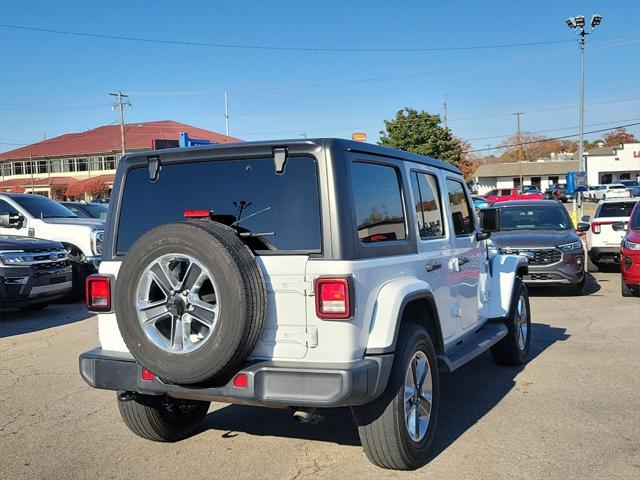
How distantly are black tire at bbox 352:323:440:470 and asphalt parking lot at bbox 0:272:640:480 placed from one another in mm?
136

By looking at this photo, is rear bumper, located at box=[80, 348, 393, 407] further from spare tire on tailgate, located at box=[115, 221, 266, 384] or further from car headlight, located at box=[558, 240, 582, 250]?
car headlight, located at box=[558, 240, 582, 250]

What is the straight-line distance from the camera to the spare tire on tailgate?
344 centimetres

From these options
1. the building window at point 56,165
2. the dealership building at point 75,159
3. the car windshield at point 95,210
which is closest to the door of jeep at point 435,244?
the car windshield at point 95,210

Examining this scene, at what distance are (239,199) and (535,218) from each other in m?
9.35

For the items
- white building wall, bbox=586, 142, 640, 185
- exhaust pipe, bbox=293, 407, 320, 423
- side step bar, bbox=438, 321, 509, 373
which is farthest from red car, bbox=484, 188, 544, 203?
white building wall, bbox=586, 142, 640, 185

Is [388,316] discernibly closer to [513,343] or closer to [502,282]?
[502,282]

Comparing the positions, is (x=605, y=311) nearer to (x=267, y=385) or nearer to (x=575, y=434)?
(x=575, y=434)

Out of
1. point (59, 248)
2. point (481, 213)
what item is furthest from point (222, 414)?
point (59, 248)

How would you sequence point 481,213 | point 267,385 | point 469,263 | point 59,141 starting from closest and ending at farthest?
point 267,385
point 469,263
point 481,213
point 59,141

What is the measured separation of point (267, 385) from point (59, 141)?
254 ft

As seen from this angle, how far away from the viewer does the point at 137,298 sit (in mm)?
3662

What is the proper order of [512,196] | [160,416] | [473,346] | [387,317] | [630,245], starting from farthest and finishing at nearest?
[512,196] < [630,245] < [473,346] < [160,416] < [387,317]

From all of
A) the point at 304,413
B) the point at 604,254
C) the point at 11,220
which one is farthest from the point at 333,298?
the point at 604,254

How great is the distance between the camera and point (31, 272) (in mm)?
9805
